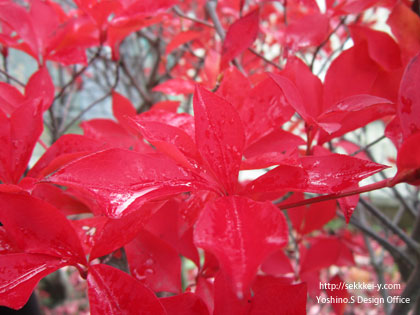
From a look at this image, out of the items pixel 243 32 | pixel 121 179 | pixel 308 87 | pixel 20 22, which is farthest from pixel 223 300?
pixel 20 22

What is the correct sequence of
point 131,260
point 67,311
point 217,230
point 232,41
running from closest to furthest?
point 217,230 → point 131,260 → point 232,41 → point 67,311

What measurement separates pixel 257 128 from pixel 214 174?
0.29 ft

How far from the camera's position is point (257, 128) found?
1.07 ft

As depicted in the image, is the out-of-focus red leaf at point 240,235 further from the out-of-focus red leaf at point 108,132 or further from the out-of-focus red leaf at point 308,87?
the out-of-focus red leaf at point 108,132

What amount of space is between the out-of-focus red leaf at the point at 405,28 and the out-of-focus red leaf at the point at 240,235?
0.29m

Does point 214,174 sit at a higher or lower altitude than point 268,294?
higher

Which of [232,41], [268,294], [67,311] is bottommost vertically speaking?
[67,311]

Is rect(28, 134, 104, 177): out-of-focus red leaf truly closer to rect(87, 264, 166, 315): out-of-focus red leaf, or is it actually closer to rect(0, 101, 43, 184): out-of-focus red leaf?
rect(0, 101, 43, 184): out-of-focus red leaf

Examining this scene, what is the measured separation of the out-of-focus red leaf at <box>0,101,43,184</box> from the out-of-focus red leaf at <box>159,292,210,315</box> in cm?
20

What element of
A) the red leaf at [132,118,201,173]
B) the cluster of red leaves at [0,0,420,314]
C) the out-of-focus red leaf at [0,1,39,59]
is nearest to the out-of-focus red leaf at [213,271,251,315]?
the cluster of red leaves at [0,0,420,314]

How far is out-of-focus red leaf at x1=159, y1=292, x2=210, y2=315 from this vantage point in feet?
0.89

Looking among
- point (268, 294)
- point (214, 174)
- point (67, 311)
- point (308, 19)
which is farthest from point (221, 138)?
point (67, 311)

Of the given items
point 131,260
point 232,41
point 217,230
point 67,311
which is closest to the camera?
point 217,230

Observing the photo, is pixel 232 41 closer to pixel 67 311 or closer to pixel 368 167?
pixel 368 167
